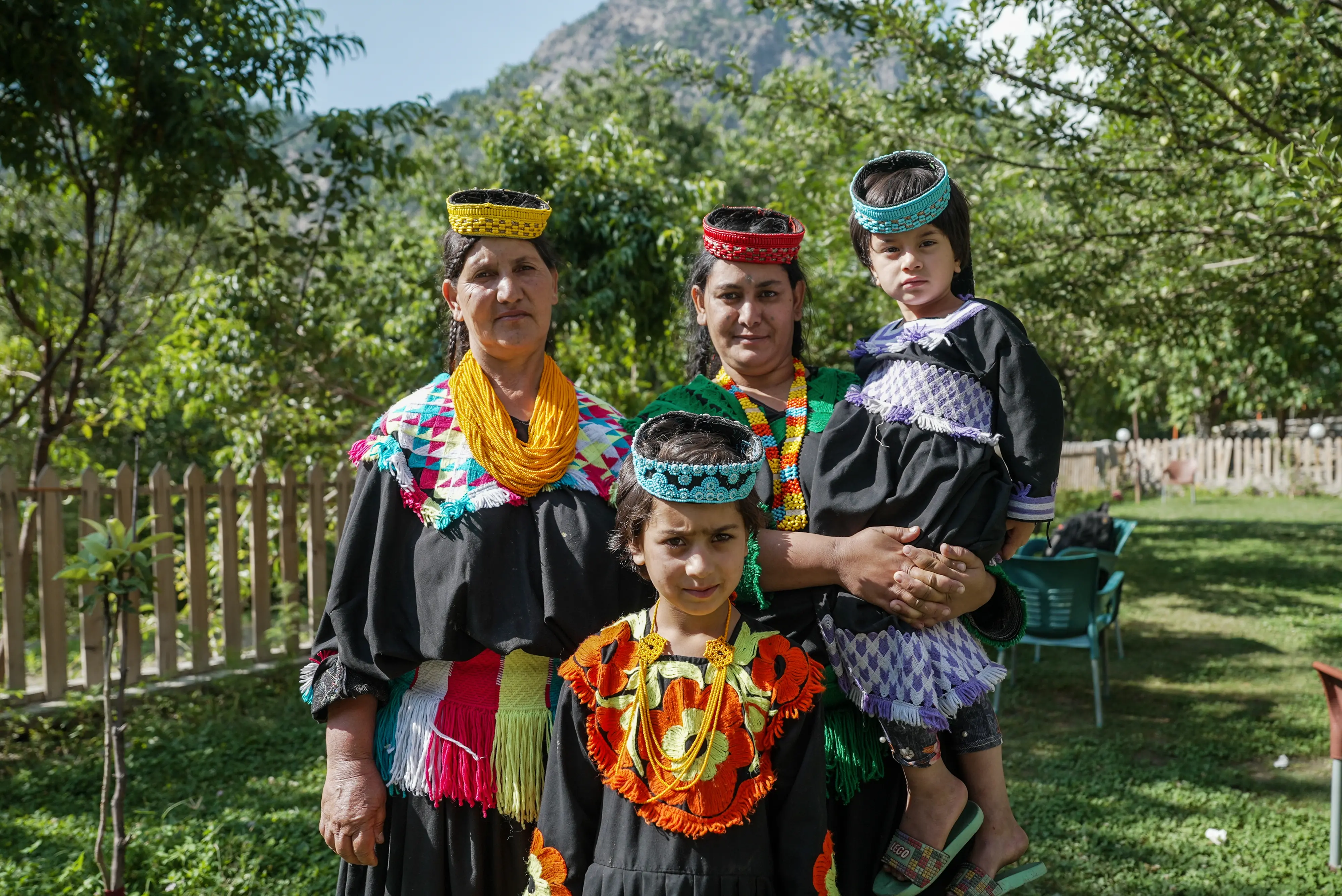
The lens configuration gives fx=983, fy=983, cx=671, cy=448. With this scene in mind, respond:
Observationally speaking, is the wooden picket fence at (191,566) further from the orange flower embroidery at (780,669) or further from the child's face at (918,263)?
the child's face at (918,263)

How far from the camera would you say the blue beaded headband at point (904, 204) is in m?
2.24

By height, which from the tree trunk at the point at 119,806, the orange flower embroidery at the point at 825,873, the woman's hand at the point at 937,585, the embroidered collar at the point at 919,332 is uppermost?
the embroidered collar at the point at 919,332

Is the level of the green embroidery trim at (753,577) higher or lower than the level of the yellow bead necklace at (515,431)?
lower

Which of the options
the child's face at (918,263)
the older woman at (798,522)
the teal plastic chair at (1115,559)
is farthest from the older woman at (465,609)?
the teal plastic chair at (1115,559)

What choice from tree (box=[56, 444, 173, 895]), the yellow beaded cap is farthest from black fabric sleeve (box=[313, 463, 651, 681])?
tree (box=[56, 444, 173, 895])

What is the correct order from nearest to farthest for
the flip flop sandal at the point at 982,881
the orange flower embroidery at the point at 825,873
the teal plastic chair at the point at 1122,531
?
the orange flower embroidery at the point at 825,873 < the flip flop sandal at the point at 982,881 < the teal plastic chair at the point at 1122,531

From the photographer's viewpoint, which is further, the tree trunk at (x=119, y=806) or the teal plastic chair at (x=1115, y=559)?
the teal plastic chair at (x=1115, y=559)

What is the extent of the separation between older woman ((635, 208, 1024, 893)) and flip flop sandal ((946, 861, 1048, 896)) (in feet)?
0.57

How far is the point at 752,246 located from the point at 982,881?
4.92ft

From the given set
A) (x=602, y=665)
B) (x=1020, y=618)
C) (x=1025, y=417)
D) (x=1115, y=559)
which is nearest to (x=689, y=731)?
(x=602, y=665)

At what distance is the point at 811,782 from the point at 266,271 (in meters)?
6.66

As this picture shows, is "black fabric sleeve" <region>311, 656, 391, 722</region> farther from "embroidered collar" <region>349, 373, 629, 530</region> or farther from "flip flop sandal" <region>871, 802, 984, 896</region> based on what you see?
"flip flop sandal" <region>871, 802, 984, 896</region>

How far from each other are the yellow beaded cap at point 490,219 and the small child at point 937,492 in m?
0.78

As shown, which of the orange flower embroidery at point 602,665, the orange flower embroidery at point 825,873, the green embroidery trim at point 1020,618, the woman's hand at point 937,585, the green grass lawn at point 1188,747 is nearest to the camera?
the orange flower embroidery at point 825,873
